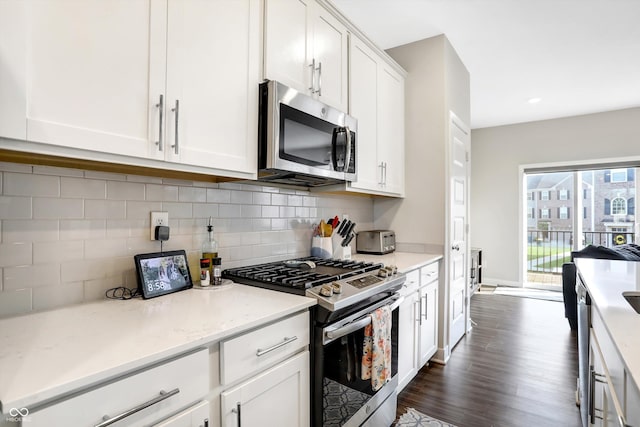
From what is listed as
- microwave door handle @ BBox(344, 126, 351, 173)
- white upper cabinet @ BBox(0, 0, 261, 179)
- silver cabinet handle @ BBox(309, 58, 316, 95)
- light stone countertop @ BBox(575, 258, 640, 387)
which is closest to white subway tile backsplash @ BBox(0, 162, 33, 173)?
white upper cabinet @ BBox(0, 0, 261, 179)

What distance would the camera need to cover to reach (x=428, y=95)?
115 inches

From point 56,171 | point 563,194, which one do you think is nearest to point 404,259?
point 56,171

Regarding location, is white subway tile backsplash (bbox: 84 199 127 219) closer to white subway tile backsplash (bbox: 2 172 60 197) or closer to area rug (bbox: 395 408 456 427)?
white subway tile backsplash (bbox: 2 172 60 197)

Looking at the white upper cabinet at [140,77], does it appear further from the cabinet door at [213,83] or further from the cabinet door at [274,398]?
the cabinet door at [274,398]

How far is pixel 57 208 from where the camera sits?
1208 millimetres

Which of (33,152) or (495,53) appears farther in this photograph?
(495,53)

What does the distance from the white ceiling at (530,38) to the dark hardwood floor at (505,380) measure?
8.86ft

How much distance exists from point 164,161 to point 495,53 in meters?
3.26

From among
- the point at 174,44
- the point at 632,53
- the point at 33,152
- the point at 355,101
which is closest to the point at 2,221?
the point at 33,152

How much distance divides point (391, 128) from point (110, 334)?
2426mm

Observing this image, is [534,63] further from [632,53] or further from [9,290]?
[9,290]

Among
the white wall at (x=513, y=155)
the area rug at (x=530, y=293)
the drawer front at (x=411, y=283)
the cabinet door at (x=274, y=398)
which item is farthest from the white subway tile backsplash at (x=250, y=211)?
the white wall at (x=513, y=155)

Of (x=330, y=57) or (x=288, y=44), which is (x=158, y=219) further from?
(x=330, y=57)

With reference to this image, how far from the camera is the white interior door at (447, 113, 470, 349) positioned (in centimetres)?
294
